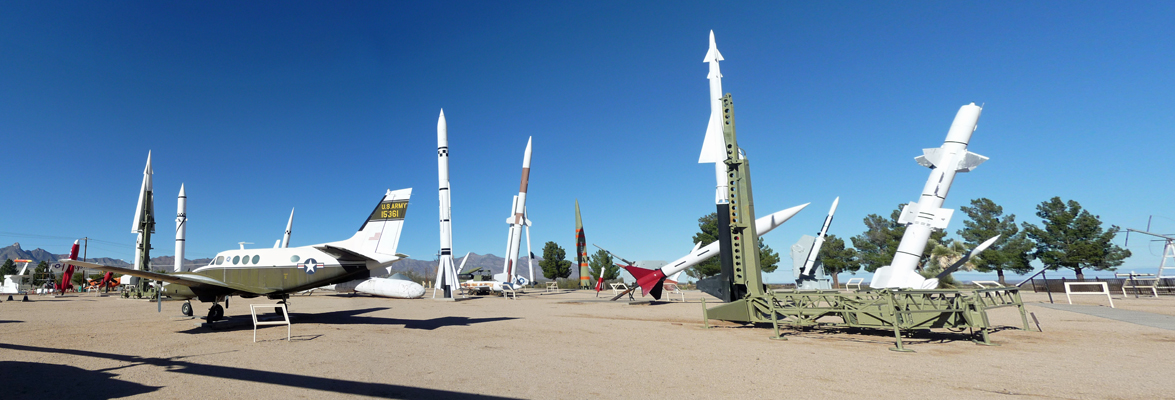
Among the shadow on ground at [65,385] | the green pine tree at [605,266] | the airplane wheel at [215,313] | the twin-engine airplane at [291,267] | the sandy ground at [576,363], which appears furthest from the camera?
the green pine tree at [605,266]

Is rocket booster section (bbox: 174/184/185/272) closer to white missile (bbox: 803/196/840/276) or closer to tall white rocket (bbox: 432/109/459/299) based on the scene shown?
tall white rocket (bbox: 432/109/459/299)

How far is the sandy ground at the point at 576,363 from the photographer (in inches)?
226

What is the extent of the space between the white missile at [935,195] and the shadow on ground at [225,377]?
1522 cm

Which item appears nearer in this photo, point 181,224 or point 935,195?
point 935,195

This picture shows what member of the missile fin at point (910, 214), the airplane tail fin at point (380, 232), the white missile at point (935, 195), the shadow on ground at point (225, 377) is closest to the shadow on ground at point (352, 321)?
the airplane tail fin at point (380, 232)

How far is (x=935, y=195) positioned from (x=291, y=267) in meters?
19.9

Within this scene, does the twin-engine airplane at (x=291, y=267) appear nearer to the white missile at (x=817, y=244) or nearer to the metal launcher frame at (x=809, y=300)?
the metal launcher frame at (x=809, y=300)

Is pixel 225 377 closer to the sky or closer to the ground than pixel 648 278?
closer to the ground

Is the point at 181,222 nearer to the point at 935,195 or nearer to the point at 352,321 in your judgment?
the point at 352,321

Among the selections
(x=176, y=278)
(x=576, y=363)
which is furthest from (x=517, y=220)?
(x=576, y=363)

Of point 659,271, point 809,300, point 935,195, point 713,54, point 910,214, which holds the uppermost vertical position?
point 713,54

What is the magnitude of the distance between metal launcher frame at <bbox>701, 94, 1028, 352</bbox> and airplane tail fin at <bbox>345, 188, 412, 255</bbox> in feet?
30.4

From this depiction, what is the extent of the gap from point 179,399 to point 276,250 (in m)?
9.12

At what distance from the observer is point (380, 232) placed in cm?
1355
